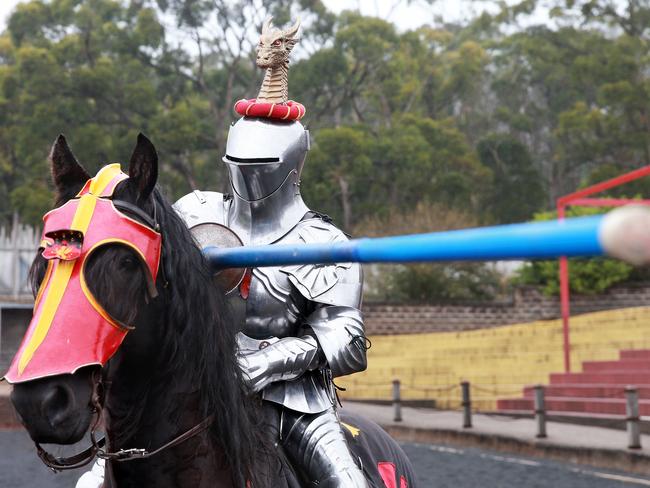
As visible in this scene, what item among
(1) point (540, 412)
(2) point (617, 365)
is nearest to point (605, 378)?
(2) point (617, 365)

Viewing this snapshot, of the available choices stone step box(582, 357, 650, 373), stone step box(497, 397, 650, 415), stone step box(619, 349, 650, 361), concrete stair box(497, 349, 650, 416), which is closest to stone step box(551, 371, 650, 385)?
concrete stair box(497, 349, 650, 416)

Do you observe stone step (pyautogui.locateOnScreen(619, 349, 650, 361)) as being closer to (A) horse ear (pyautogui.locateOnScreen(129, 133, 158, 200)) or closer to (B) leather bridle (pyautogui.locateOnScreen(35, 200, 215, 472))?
(B) leather bridle (pyautogui.locateOnScreen(35, 200, 215, 472))

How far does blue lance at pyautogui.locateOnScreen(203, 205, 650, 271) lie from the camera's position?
5.26 ft

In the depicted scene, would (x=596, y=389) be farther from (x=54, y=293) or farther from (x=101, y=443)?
(x=54, y=293)

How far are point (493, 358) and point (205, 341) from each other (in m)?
19.7

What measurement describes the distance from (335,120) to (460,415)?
94.3 feet

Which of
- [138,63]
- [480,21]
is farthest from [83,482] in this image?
[480,21]

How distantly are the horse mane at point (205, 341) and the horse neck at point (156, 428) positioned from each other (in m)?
0.04

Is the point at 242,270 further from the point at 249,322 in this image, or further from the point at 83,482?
the point at 83,482

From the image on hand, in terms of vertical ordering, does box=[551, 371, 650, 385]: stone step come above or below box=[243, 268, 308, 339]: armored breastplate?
below

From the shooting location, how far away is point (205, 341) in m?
2.74

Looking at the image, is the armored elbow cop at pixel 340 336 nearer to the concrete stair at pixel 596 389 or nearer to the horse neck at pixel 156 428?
the horse neck at pixel 156 428

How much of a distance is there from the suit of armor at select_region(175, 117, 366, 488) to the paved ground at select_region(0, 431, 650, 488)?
700cm

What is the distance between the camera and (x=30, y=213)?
31844 mm
